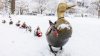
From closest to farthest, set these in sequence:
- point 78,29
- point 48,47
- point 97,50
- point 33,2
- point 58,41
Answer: point 58,41, point 48,47, point 97,50, point 78,29, point 33,2

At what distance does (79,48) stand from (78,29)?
4.44 ft

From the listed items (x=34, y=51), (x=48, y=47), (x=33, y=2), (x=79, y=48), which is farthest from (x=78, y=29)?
(x=33, y=2)

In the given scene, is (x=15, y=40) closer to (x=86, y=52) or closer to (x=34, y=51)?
(x=34, y=51)

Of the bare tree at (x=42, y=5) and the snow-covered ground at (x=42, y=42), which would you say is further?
the bare tree at (x=42, y=5)

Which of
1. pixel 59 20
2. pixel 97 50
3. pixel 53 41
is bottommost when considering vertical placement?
pixel 97 50

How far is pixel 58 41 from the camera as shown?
612 cm

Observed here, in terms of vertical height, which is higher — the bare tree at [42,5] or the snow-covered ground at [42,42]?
the snow-covered ground at [42,42]

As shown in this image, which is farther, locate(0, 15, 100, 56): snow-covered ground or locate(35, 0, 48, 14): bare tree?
locate(35, 0, 48, 14): bare tree

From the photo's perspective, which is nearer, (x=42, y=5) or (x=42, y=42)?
(x=42, y=42)

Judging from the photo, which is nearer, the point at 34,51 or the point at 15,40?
the point at 34,51

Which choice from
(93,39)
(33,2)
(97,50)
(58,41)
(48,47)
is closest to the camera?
(58,41)

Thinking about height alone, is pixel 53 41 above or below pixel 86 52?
above

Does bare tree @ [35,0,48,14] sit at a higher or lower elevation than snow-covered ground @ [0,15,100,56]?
lower

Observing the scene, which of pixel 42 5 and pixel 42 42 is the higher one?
pixel 42 42
